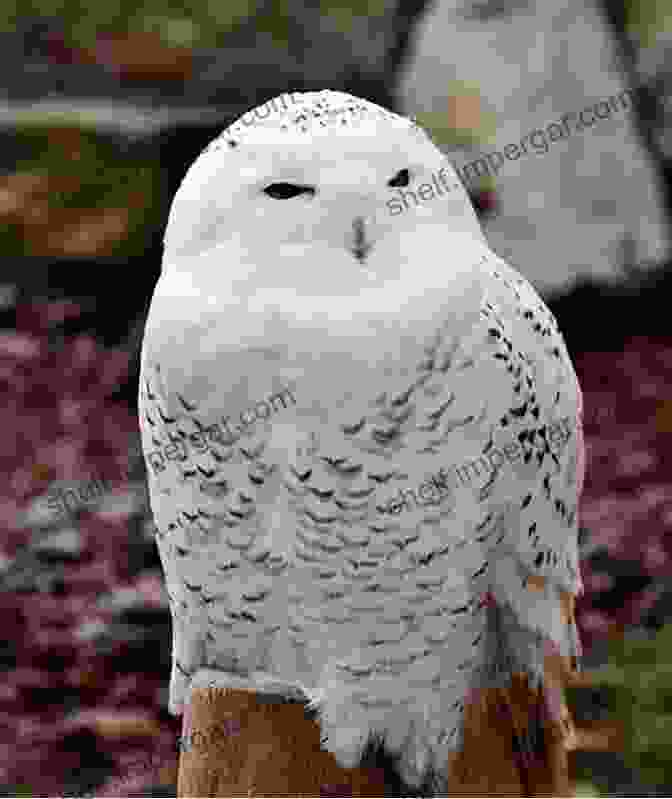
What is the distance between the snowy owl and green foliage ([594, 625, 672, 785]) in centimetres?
129

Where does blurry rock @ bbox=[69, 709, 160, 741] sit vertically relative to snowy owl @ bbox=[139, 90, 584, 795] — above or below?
below

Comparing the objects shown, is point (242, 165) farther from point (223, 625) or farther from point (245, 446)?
point (223, 625)

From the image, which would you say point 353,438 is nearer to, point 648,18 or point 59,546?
point 59,546

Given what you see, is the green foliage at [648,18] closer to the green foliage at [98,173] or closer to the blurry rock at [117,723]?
the green foliage at [98,173]

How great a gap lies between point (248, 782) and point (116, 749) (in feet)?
4.86

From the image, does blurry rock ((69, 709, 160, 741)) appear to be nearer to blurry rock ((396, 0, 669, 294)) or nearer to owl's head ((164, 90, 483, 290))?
blurry rock ((396, 0, 669, 294))

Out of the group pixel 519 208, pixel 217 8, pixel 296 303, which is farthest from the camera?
pixel 217 8

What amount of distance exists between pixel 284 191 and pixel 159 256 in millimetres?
2643

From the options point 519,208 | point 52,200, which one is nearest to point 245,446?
point 519,208

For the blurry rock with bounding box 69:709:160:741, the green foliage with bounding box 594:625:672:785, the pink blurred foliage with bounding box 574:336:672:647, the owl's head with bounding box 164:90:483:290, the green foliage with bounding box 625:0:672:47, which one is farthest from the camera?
the green foliage with bounding box 625:0:672:47

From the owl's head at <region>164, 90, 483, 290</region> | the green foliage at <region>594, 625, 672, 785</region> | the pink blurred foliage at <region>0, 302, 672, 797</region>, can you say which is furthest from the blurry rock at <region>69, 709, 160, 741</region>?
the owl's head at <region>164, 90, 483, 290</region>

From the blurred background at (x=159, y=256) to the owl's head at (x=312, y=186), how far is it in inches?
66.0

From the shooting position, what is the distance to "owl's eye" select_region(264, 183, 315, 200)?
43.5 inches

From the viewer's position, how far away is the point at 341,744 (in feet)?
4.33
